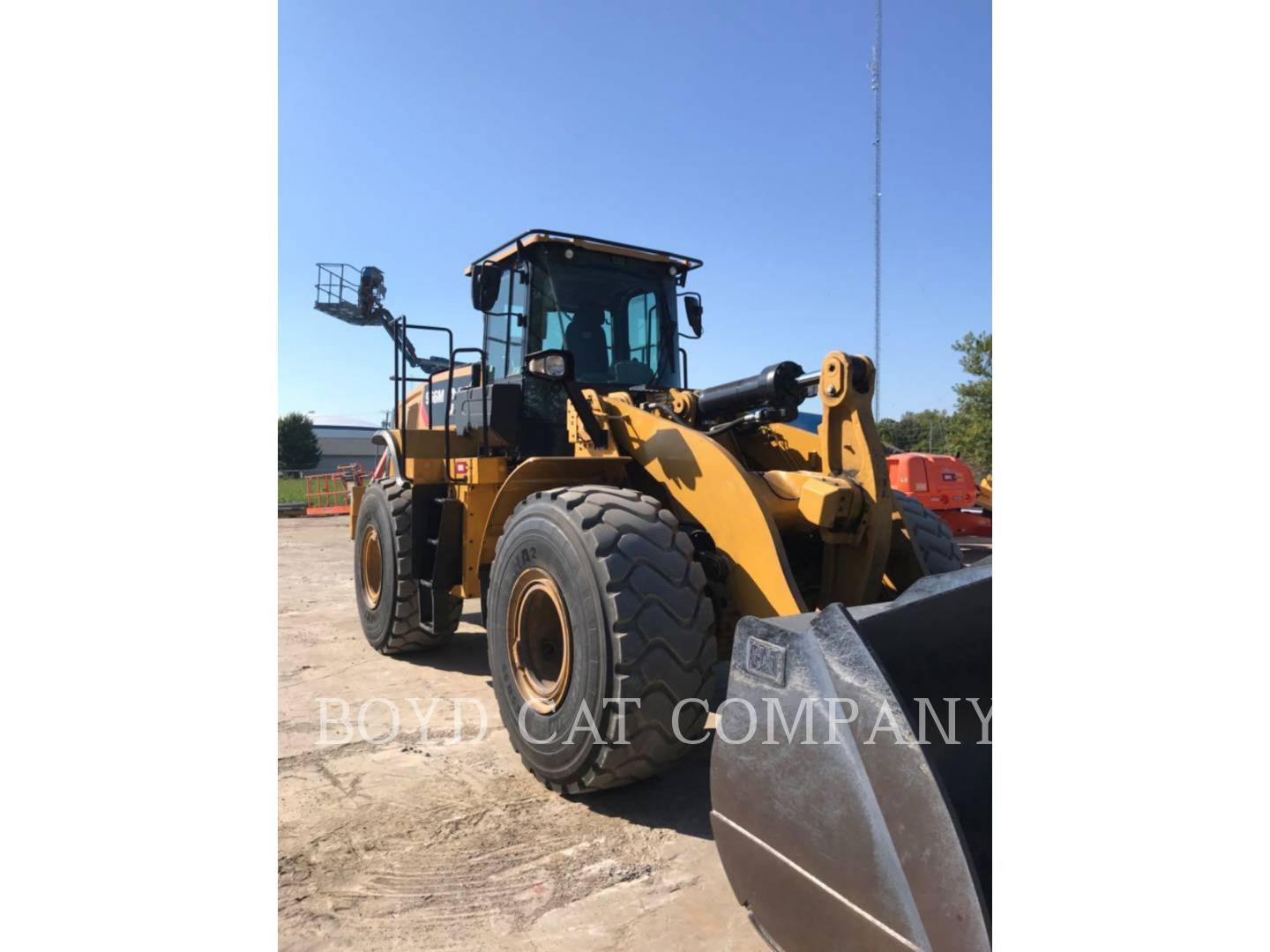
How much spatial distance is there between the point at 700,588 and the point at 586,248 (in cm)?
282

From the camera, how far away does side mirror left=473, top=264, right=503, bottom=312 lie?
15.9 feet

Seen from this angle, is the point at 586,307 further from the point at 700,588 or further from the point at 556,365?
the point at 700,588

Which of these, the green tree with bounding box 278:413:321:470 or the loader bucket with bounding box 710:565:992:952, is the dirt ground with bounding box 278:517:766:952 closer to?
the loader bucket with bounding box 710:565:992:952

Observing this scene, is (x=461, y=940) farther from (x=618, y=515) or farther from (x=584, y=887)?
(x=618, y=515)

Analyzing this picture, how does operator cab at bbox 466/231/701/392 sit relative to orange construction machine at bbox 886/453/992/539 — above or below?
above

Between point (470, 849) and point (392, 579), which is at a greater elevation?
point (392, 579)

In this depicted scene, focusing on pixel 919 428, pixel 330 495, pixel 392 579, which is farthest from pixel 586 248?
pixel 919 428

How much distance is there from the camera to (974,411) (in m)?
23.4

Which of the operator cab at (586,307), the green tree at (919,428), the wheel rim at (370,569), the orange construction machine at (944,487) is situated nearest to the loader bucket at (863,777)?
the operator cab at (586,307)

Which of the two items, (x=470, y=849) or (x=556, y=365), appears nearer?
(x=470, y=849)

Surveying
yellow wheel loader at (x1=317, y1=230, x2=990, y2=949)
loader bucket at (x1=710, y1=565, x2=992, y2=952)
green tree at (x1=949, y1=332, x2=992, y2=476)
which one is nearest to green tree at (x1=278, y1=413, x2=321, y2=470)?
green tree at (x1=949, y1=332, x2=992, y2=476)

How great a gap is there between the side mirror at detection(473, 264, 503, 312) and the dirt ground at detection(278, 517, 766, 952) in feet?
7.78

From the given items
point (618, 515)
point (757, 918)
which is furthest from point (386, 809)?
point (757, 918)

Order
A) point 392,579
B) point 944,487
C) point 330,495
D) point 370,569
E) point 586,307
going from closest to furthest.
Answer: point 586,307 → point 392,579 → point 370,569 → point 944,487 → point 330,495
